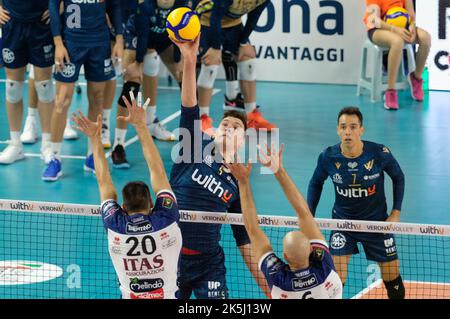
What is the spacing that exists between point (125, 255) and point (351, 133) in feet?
8.75

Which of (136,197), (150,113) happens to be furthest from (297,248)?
(150,113)

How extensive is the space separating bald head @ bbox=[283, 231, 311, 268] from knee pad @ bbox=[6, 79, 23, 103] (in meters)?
7.72

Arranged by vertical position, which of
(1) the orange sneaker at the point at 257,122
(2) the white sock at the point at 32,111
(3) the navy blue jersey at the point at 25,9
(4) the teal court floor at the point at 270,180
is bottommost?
(4) the teal court floor at the point at 270,180

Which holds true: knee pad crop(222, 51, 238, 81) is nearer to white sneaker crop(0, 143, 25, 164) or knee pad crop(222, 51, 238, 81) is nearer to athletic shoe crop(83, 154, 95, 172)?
athletic shoe crop(83, 154, 95, 172)

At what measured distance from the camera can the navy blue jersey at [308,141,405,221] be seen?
9055 mm

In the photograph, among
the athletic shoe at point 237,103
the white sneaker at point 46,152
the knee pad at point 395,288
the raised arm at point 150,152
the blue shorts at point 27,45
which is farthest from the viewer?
the athletic shoe at point 237,103

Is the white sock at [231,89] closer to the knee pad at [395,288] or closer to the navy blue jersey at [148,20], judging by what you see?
the navy blue jersey at [148,20]

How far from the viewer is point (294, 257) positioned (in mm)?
6922

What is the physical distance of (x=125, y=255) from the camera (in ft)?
24.5

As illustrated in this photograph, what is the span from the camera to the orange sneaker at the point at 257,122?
1541 centimetres

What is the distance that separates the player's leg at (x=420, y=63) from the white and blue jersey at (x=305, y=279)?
33.0ft

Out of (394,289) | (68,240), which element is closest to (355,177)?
(394,289)

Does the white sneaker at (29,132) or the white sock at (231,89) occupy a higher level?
the white sock at (231,89)

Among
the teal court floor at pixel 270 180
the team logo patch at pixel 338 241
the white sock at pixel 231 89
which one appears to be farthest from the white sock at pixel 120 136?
the team logo patch at pixel 338 241
